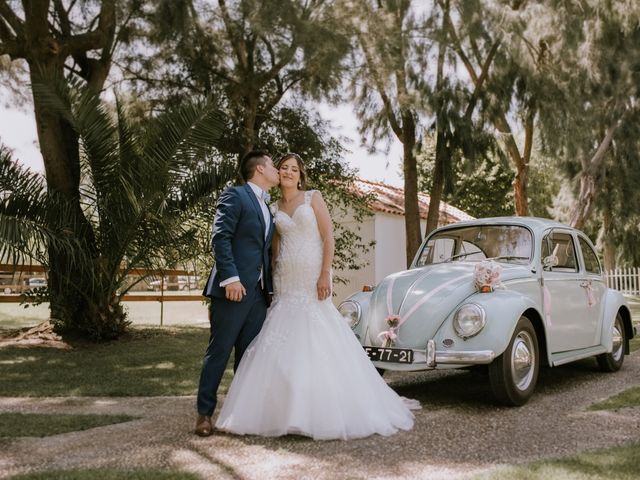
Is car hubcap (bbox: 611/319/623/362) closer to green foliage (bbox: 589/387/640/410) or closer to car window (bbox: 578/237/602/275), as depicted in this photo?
car window (bbox: 578/237/602/275)

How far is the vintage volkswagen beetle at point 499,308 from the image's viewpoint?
5180mm

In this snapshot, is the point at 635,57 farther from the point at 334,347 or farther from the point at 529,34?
the point at 334,347

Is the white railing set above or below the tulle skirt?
above

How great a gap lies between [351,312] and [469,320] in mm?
1234

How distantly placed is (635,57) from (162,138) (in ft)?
44.6

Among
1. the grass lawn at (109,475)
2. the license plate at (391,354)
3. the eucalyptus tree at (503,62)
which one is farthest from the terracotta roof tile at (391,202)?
the grass lawn at (109,475)

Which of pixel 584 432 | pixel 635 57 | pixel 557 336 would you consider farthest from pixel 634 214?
pixel 584 432

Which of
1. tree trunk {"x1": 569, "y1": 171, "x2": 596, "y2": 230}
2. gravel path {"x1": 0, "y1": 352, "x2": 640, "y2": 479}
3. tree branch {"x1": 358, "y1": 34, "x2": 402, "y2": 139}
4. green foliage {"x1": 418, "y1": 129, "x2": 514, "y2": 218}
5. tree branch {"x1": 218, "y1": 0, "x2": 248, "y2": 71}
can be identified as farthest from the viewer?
green foliage {"x1": 418, "y1": 129, "x2": 514, "y2": 218}

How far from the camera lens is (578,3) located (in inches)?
565

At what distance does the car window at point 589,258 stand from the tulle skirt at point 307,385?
11.9ft

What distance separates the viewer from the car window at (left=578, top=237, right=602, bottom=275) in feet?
23.6

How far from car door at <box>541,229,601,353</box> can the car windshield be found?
9.5 inches

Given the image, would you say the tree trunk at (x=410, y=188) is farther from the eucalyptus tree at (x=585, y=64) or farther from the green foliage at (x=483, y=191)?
the green foliage at (x=483, y=191)

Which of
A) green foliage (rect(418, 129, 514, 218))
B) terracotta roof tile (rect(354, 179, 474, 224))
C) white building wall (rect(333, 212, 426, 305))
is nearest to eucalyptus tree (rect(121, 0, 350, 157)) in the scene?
terracotta roof tile (rect(354, 179, 474, 224))
